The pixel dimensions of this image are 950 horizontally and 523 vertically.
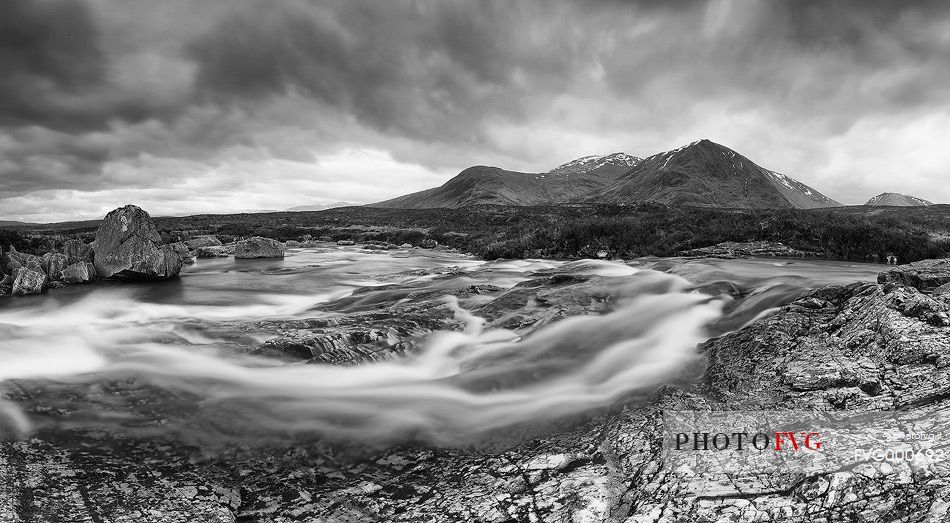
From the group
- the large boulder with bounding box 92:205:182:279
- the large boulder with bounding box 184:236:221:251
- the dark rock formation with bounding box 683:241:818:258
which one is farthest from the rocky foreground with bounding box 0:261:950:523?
the large boulder with bounding box 184:236:221:251

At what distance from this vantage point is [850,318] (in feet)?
20.3

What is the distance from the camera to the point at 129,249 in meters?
18.3

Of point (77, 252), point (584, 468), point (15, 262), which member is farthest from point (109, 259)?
point (584, 468)

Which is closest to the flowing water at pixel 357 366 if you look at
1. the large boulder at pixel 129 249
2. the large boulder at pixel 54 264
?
the large boulder at pixel 54 264

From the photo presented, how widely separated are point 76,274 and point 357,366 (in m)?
16.1

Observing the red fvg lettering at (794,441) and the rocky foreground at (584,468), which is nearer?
the rocky foreground at (584,468)

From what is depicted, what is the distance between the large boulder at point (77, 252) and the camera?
18.3 metres

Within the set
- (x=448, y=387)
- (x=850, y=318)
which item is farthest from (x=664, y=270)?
(x=448, y=387)

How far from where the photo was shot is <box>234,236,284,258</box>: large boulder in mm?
28391

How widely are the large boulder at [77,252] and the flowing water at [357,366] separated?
4.43 m

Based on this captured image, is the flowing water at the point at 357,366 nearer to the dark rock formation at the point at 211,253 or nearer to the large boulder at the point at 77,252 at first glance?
the large boulder at the point at 77,252

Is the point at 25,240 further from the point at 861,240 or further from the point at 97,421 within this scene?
the point at 861,240

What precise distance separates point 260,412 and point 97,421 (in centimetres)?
197

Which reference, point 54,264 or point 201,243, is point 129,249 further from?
point 201,243
